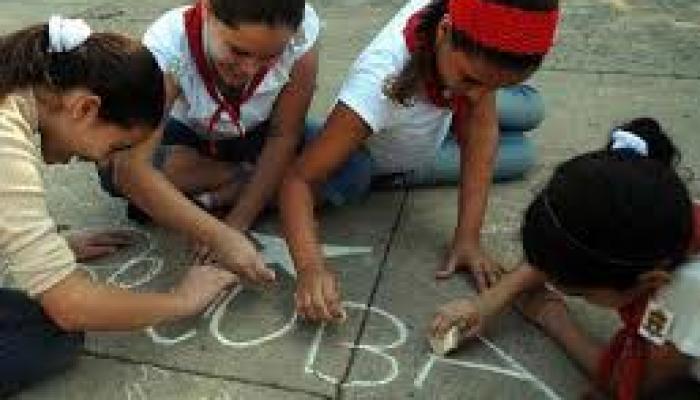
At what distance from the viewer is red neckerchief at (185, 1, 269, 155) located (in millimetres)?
2381

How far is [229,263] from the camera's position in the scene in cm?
224

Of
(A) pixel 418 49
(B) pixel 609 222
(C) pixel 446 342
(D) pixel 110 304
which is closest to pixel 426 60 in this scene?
(A) pixel 418 49

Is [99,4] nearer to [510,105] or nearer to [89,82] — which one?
[510,105]

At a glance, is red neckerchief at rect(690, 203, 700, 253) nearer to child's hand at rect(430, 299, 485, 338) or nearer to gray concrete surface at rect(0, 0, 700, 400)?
gray concrete surface at rect(0, 0, 700, 400)

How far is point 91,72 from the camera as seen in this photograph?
1.76m

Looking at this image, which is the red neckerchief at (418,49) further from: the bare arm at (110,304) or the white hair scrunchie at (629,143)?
the bare arm at (110,304)

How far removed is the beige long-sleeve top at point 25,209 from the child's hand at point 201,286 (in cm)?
36

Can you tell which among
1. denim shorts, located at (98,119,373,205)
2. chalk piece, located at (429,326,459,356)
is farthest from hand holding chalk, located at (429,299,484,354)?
denim shorts, located at (98,119,373,205)

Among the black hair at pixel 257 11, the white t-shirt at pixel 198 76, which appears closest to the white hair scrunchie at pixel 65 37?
the black hair at pixel 257 11

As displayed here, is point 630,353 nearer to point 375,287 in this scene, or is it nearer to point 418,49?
point 375,287

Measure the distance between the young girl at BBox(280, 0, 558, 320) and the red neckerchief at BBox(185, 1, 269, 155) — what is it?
24 centimetres

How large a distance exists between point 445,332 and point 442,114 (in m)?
0.62

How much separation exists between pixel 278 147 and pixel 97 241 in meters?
0.50

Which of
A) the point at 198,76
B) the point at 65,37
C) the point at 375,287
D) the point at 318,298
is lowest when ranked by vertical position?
the point at 375,287
